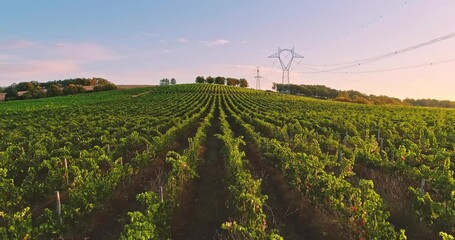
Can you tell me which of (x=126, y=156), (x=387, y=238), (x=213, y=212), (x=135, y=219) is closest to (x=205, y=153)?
(x=126, y=156)

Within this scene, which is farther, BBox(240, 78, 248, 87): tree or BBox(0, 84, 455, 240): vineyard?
BBox(240, 78, 248, 87): tree

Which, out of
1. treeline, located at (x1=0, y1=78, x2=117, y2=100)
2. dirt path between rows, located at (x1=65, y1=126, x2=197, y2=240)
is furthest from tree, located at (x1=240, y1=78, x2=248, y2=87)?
dirt path between rows, located at (x1=65, y1=126, x2=197, y2=240)

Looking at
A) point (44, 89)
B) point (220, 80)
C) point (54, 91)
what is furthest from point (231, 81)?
point (44, 89)

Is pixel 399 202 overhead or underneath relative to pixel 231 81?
underneath

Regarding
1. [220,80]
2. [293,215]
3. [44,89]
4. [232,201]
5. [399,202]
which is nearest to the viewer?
[232,201]

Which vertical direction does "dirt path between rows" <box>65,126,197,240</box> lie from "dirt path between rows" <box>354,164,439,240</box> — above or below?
below

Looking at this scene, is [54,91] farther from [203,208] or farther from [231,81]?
[203,208]

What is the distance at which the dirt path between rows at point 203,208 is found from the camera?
1039 cm

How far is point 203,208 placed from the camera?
1212cm

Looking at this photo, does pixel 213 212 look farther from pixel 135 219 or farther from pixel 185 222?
pixel 135 219

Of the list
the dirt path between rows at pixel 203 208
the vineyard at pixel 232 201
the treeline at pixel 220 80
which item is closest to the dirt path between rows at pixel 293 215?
the vineyard at pixel 232 201

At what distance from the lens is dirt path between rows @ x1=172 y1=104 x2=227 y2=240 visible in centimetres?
1039

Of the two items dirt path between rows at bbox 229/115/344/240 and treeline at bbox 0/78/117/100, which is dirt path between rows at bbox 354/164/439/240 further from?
treeline at bbox 0/78/117/100

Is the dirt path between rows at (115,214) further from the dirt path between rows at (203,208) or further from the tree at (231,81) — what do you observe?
the tree at (231,81)
